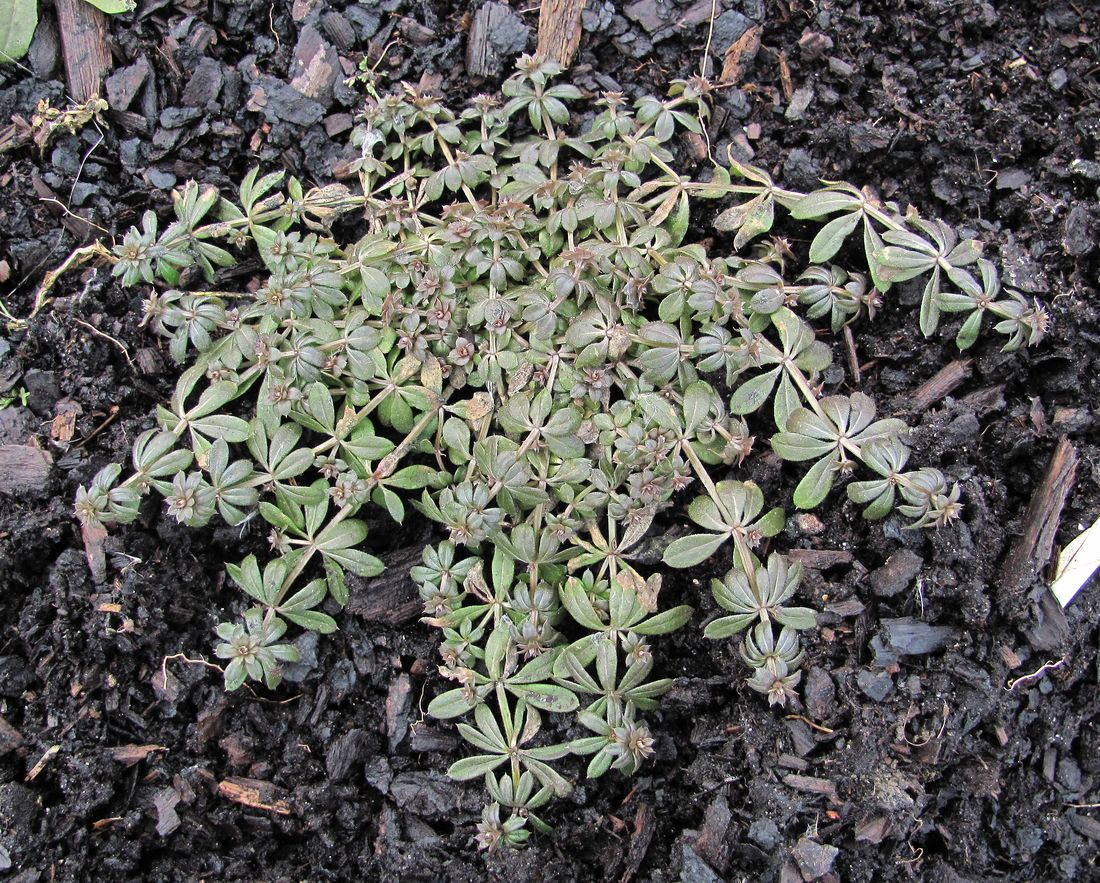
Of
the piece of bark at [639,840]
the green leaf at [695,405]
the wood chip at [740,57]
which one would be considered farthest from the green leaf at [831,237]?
the piece of bark at [639,840]

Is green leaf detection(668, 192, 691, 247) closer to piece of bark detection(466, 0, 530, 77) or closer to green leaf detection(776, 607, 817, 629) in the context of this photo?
piece of bark detection(466, 0, 530, 77)

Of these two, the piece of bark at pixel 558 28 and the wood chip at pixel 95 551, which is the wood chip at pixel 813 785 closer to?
the wood chip at pixel 95 551

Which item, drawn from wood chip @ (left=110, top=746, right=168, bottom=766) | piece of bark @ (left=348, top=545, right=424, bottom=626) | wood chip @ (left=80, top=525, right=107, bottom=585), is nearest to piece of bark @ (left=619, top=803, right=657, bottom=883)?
piece of bark @ (left=348, top=545, right=424, bottom=626)

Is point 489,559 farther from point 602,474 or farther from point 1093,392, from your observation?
point 1093,392

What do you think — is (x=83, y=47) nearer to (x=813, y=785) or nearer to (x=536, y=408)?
(x=536, y=408)

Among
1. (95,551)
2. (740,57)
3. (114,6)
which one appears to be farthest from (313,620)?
(740,57)
